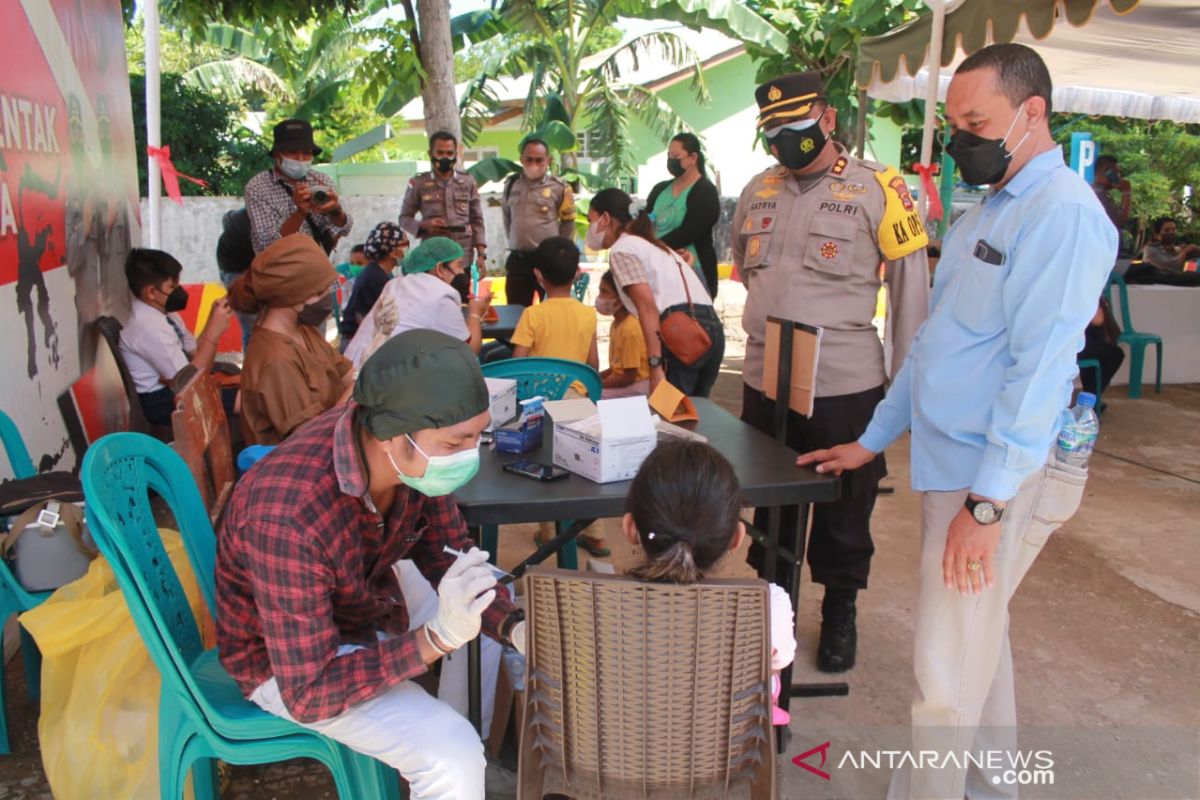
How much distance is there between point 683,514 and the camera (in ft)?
5.63

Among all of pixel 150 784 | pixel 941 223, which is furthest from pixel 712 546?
pixel 941 223

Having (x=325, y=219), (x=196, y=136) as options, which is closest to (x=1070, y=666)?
(x=325, y=219)

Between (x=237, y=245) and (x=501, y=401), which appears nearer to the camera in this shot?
(x=501, y=401)

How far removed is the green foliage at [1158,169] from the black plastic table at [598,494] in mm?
14568

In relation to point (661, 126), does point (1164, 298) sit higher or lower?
lower

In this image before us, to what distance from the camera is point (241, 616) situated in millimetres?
1845

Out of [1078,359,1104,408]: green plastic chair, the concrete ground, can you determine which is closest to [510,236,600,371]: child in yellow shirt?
the concrete ground

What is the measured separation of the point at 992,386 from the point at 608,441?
0.92 meters

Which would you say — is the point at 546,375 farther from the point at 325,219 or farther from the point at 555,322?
the point at 325,219

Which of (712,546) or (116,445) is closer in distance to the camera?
(712,546)

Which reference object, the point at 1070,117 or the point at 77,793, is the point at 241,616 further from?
the point at 1070,117

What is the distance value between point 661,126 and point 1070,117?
40.6ft

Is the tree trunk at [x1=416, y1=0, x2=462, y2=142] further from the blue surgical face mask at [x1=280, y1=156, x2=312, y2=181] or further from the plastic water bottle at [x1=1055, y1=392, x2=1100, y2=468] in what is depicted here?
the plastic water bottle at [x1=1055, y1=392, x2=1100, y2=468]

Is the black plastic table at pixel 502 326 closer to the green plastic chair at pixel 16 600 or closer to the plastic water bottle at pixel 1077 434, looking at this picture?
the green plastic chair at pixel 16 600
